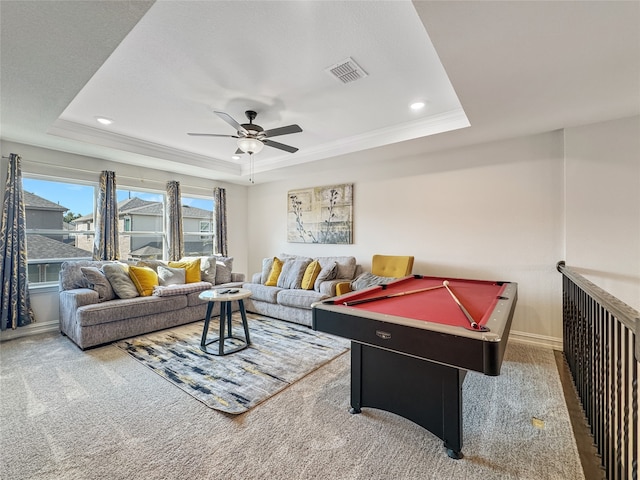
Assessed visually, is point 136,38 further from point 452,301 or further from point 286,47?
point 452,301

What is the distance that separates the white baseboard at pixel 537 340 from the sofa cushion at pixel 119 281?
489 centimetres

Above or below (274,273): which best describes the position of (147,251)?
above

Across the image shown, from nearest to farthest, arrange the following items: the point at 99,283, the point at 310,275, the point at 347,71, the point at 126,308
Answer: the point at 347,71
the point at 126,308
the point at 99,283
the point at 310,275

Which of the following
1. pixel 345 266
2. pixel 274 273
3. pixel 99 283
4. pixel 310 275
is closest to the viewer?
pixel 99 283

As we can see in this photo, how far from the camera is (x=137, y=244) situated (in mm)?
5094

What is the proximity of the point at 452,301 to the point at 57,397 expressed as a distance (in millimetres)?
3212

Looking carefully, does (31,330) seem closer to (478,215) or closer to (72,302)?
(72,302)

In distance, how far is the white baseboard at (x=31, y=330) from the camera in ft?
11.9

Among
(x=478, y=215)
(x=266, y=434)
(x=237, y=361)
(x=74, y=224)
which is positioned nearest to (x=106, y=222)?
(x=74, y=224)

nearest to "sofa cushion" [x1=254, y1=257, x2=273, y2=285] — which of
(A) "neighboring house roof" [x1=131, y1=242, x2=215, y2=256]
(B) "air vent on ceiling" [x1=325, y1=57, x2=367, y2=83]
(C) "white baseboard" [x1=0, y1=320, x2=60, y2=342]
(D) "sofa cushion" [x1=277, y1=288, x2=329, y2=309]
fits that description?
(D) "sofa cushion" [x1=277, y1=288, x2=329, y2=309]

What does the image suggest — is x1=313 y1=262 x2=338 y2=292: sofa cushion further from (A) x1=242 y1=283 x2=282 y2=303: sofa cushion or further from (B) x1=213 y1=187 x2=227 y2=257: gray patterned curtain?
(B) x1=213 y1=187 x2=227 y2=257: gray patterned curtain

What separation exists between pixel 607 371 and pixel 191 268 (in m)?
4.80

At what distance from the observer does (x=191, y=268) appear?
15.5ft

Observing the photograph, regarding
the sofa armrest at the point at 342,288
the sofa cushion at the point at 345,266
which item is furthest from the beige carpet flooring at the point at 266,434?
the sofa cushion at the point at 345,266
